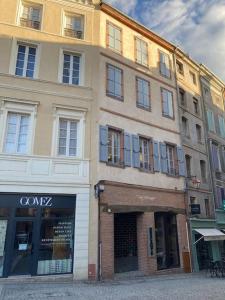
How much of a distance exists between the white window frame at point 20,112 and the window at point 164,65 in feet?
30.1

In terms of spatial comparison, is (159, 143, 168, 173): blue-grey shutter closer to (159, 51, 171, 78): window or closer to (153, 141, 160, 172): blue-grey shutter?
(153, 141, 160, 172): blue-grey shutter

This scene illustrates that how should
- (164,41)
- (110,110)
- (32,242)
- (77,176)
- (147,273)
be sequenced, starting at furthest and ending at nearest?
(164,41), (110,110), (147,273), (77,176), (32,242)

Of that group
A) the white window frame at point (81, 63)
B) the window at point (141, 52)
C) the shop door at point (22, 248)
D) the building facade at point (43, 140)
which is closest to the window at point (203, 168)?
the window at point (141, 52)

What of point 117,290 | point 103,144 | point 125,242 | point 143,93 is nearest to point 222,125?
point 143,93

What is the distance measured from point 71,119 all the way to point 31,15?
5.78 meters

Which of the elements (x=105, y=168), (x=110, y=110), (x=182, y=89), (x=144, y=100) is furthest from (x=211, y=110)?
(x=105, y=168)

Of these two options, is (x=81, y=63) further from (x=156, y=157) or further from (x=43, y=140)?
(x=156, y=157)

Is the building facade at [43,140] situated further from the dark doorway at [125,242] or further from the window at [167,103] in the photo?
the window at [167,103]

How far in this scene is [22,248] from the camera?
10.6m

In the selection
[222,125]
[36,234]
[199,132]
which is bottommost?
[36,234]

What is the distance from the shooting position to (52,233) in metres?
11.3

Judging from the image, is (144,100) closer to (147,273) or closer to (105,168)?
(105,168)

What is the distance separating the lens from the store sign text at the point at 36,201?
36.5ft

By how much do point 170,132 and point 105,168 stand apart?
5733mm
